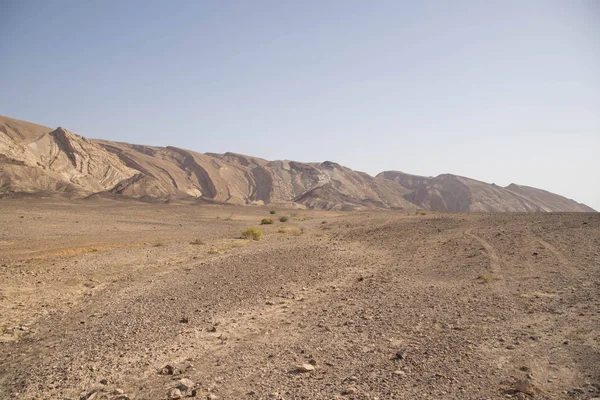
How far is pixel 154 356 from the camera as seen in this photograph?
6.67m

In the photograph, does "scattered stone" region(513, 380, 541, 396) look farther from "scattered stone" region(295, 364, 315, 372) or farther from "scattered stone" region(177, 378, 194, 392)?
"scattered stone" region(177, 378, 194, 392)

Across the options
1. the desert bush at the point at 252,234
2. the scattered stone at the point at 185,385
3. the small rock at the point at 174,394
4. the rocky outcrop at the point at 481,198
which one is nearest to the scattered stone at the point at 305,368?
the scattered stone at the point at 185,385

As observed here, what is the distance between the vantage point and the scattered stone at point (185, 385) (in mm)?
5473

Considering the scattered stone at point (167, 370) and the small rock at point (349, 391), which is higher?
the small rock at point (349, 391)

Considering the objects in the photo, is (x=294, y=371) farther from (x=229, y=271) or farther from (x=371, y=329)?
(x=229, y=271)

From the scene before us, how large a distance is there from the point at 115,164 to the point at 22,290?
7740 cm

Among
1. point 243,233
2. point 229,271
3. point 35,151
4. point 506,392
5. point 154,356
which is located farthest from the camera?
point 35,151

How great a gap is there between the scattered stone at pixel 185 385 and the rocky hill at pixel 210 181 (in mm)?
56818

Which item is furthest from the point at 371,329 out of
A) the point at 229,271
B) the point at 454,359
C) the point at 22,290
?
the point at 22,290

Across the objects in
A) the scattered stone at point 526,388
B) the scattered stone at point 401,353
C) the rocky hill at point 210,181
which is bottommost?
the scattered stone at point 401,353

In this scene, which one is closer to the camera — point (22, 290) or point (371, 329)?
point (371, 329)

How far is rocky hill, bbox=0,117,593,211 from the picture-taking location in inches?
2490

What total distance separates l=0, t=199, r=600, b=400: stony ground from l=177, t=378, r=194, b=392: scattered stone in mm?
28

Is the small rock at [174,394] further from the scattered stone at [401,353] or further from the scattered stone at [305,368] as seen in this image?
the scattered stone at [401,353]
